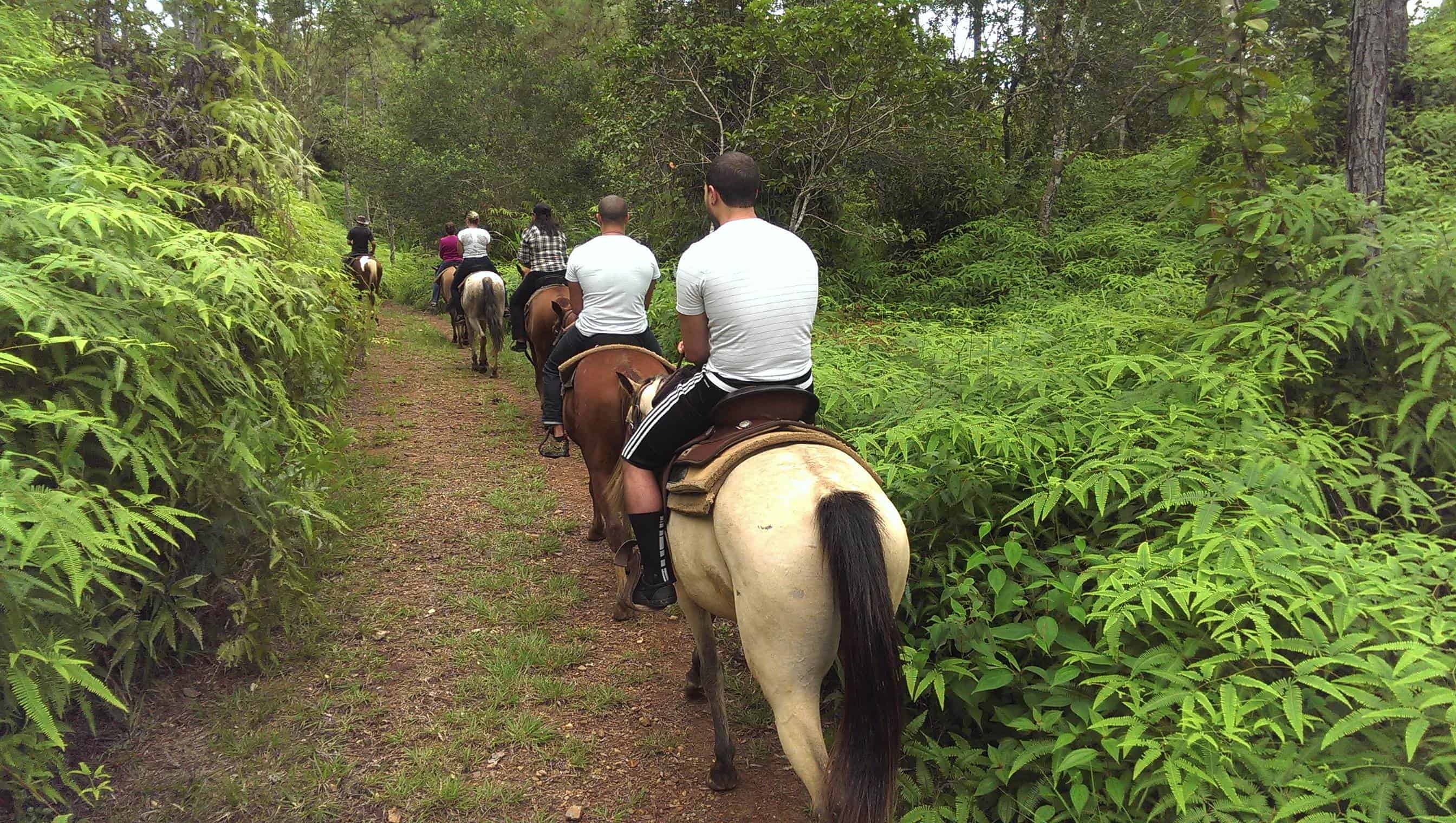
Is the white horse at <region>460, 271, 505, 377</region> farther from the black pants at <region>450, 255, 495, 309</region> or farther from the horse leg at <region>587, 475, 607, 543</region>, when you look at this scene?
the horse leg at <region>587, 475, 607, 543</region>

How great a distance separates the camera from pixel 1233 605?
2.45 m

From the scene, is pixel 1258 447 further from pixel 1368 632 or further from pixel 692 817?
pixel 692 817

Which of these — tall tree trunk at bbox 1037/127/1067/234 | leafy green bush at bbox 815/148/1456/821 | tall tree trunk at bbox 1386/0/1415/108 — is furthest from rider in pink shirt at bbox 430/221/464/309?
tall tree trunk at bbox 1386/0/1415/108

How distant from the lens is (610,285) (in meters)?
5.38

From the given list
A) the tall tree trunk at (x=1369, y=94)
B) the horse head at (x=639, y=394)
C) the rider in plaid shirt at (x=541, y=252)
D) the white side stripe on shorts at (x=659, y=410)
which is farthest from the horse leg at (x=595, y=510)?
the tall tree trunk at (x=1369, y=94)

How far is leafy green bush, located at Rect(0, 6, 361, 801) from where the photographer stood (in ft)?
8.55

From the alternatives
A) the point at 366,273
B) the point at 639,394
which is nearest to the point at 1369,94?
the point at 639,394

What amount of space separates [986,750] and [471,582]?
3710mm

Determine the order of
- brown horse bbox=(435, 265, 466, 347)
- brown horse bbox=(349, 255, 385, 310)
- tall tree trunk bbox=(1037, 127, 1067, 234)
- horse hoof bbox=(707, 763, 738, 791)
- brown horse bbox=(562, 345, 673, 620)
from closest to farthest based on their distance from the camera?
horse hoof bbox=(707, 763, 738, 791) < brown horse bbox=(562, 345, 673, 620) < tall tree trunk bbox=(1037, 127, 1067, 234) < brown horse bbox=(349, 255, 385, 310) < brown horse bbox=(435, 265, 466, 347)

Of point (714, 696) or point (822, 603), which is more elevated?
point (822, 603)

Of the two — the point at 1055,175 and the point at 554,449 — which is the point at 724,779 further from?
the point at 1055,175

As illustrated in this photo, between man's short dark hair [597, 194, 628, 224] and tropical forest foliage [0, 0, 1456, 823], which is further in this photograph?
man's short dark hair [597, 194, 628, 224]

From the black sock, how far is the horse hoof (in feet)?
3.04

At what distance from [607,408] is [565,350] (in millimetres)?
877
